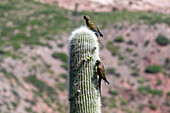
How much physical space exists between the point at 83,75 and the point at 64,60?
3467 cm

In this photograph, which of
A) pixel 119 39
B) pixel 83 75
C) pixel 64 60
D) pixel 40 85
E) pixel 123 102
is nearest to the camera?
pixel 83 75

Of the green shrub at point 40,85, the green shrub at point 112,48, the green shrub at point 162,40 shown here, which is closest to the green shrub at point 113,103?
the green shrub at point 40,85

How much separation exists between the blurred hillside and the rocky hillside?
24.5ft

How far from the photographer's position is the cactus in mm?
5309

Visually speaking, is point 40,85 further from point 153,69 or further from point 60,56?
point 153,69

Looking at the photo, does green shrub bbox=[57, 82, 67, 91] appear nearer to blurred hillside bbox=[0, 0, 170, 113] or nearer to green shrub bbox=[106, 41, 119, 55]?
blurred hillside bbox=[0, 0, 170, 113]

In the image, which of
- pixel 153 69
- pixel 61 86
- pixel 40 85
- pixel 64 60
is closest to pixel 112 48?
pixel 153 69

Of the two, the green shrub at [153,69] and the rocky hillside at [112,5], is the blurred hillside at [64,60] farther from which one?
the rocky hillside at [112,5]

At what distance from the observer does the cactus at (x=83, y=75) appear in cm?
531

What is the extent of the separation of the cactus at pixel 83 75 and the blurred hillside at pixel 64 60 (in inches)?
842

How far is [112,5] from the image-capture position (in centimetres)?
6400

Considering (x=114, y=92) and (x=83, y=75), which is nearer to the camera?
(x=83, y=75)

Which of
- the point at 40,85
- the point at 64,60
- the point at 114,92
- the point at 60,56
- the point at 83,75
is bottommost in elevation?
the point at 83,75

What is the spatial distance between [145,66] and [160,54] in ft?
9.95
